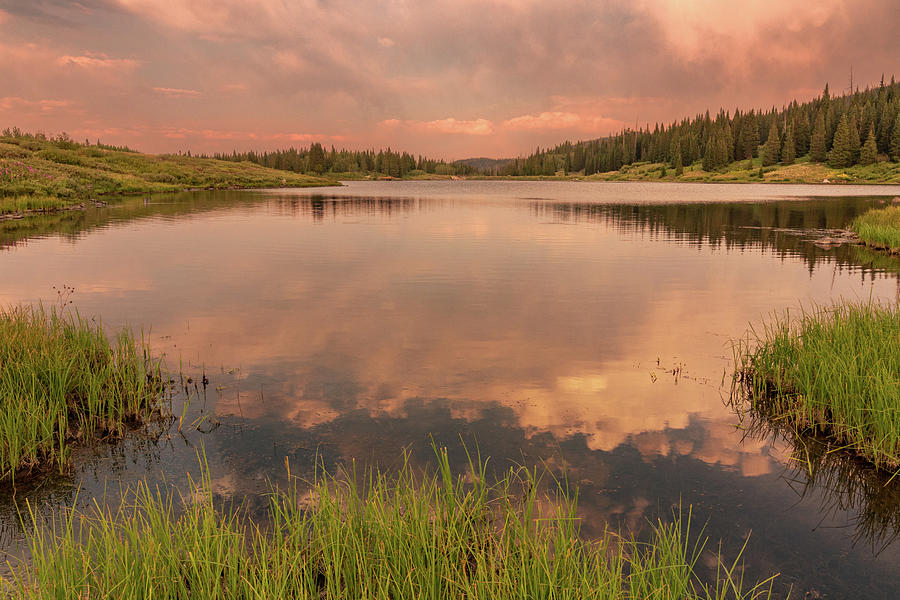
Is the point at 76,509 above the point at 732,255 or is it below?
below

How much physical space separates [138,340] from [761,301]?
66.3 feet

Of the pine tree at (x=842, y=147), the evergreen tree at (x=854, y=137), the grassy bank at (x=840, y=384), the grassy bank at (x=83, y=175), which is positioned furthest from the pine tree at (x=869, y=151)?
the grassy bank at (x=840, y=384)

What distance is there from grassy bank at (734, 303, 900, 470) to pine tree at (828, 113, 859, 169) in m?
222

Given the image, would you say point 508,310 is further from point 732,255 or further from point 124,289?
point 732,255

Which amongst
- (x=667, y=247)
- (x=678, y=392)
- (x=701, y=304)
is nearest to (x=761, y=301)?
(x=701, y=304)

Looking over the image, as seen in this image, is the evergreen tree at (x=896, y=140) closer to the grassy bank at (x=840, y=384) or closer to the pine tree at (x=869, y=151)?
the pine tree at (x=869, y=151)

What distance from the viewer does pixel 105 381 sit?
34.2 ft

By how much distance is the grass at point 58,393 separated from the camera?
833cm

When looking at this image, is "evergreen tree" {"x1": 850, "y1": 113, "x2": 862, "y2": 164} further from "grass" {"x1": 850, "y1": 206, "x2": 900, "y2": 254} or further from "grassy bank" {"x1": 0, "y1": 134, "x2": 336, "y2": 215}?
"grass" {"x1": 850, "y1": 206, "x2": 900, "y2": 254}

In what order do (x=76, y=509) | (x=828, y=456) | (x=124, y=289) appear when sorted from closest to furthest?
(x=76, y=509) < (x=828, y=456) < (x=124, y=289)

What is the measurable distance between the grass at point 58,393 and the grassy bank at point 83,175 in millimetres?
48245

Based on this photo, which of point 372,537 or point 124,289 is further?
point 124,289

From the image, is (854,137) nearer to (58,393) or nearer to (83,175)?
(83,175)

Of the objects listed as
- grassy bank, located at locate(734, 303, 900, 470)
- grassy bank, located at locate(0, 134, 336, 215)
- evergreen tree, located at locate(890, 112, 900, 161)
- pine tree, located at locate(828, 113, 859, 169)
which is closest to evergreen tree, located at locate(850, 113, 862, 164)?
pine tree, located at locate(828, 113, 859, 169)
